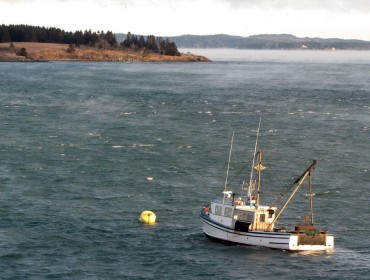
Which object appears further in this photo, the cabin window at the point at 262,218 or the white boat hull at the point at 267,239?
the cabin window at the point at 262,218

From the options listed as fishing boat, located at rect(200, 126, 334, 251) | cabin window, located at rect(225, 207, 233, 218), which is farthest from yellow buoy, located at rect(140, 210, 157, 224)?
cabin window, located at rect(225, 207, 233, 218)

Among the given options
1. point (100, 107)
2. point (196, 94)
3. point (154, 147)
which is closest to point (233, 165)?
point (154, 147)

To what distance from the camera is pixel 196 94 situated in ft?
608

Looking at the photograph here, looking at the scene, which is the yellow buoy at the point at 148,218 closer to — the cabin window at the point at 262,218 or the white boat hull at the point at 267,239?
the white boat hull at the point at 267,239

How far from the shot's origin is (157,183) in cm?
8169

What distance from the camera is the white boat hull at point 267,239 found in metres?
59.4

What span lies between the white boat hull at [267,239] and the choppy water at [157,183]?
2.61ft

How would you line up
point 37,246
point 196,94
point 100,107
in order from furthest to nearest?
point 196,94, point 100,107, point 37,246

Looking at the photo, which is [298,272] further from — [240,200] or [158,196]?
[158,196]

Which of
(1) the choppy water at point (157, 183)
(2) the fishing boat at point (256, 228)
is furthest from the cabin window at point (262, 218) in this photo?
(1) the choppy water at point (157, 183)

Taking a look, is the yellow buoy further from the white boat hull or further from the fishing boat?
the white boat hull

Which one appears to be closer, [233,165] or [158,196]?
[158,196]

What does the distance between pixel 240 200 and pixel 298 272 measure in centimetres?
987

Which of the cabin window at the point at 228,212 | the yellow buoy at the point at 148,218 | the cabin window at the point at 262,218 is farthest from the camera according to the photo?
the yellow buoy at the point at 148,218
